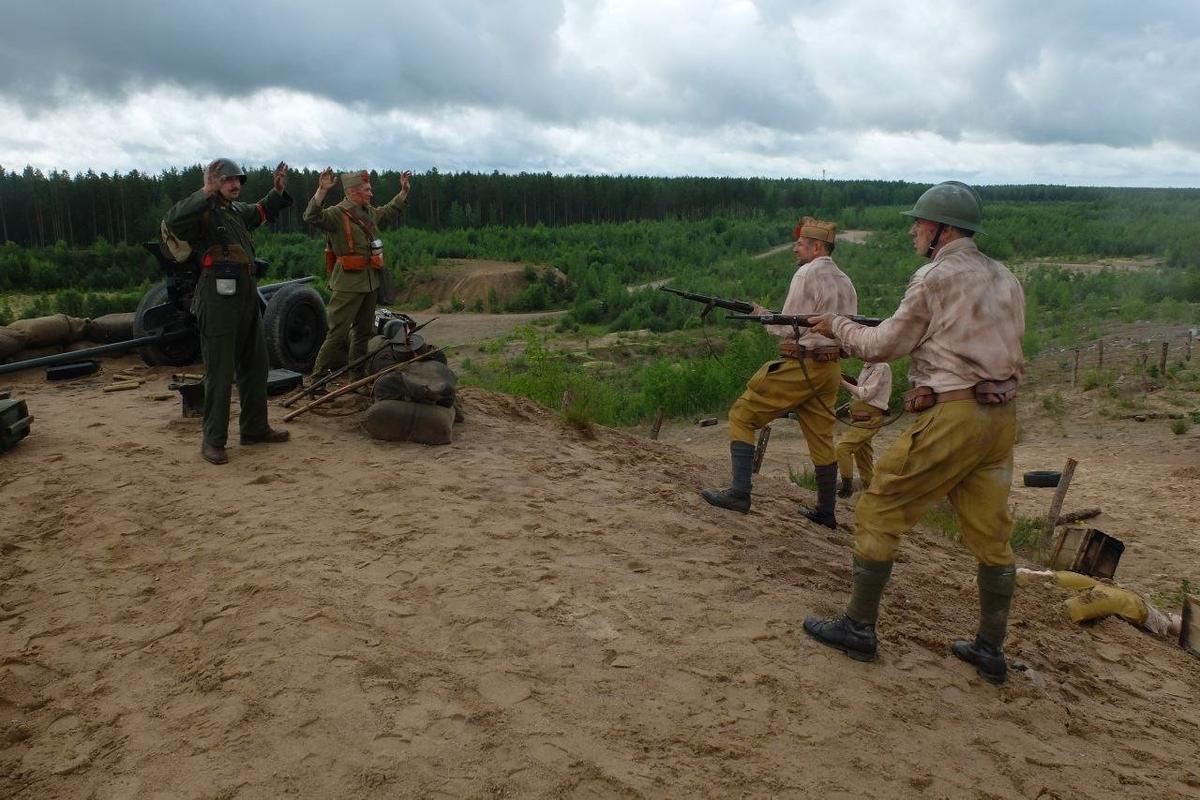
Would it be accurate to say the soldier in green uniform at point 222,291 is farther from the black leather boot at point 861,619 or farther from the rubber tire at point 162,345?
the black leather boot at point 861,619

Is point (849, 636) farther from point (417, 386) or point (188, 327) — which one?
point (188, 327)

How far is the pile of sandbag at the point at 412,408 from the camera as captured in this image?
659cm

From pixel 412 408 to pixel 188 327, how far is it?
2900 millimetres

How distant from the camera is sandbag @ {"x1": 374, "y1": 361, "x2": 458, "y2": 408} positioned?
6.67 m

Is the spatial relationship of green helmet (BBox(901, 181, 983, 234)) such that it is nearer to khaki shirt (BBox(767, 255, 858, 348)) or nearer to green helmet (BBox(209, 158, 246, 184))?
khaki shirt (BBox(767, 255, 858, 348))

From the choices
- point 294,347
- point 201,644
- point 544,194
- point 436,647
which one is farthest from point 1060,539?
point 544,194

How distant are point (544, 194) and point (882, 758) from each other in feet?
218

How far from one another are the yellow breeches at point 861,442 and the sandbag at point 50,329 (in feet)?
25.2

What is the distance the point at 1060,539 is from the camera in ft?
23.6

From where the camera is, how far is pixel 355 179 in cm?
736

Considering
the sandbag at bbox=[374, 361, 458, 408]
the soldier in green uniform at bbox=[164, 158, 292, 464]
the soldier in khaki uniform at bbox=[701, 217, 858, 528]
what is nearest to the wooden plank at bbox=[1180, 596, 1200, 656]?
the soldier in khaki uniform at bbox=[701, 217, 858, 528]

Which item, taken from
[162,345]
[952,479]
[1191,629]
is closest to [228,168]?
[162,345]

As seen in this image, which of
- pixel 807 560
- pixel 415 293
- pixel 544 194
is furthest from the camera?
pixel 544 194

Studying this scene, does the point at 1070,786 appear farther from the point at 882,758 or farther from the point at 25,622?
the point at 25,622
